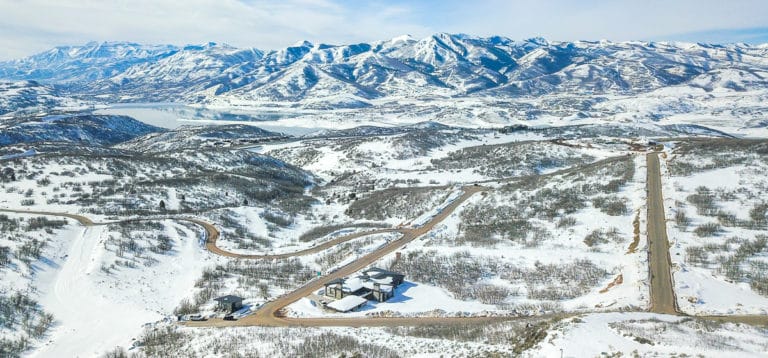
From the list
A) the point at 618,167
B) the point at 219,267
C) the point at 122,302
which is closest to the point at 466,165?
the point at 618,167

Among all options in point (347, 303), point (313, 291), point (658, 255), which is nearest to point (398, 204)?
point (313, 291)

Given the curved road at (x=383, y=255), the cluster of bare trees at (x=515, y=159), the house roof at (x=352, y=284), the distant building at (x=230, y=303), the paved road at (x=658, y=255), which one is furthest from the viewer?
the cluster of bare trees at (x=515, y=159)

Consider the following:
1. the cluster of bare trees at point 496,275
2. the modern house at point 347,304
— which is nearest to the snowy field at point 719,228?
the cluster of bare trees at point 496,275

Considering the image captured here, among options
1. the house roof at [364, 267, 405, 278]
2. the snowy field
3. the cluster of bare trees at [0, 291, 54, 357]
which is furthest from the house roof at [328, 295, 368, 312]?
the snowy field

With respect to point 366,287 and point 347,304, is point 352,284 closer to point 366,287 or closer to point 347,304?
point 366,287

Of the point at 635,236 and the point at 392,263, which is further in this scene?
the point at 392,263

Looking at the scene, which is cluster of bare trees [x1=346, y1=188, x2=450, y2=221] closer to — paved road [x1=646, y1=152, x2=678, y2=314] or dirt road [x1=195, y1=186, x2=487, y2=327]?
dirt road [x1=195, y1=186, x2=487, y2=327]

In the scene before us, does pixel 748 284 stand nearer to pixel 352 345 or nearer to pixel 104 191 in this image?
pixel 352 345

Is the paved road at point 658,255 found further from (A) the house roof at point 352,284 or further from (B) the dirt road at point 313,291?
(A) the house roof at point 352,284
